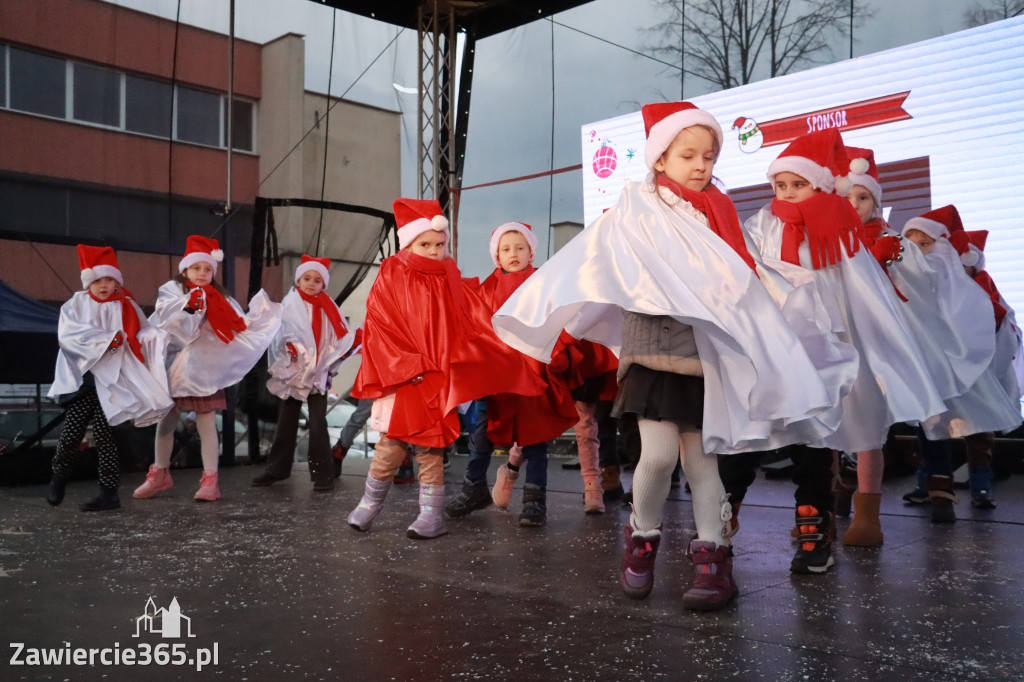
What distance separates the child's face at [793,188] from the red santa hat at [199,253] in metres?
3.36

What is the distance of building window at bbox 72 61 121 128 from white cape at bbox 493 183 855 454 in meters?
5.65

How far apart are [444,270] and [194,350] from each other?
7.18 feet

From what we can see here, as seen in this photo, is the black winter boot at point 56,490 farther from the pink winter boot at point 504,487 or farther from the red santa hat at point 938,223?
the red santa hat at point 938,223

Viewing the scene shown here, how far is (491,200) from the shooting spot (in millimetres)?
8383

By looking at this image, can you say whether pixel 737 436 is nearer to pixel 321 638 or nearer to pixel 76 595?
pixel 321 638

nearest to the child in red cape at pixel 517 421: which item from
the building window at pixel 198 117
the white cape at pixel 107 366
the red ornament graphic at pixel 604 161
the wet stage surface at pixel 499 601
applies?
the wet stage surface at pixel 499 601

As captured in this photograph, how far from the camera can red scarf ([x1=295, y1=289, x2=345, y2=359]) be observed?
18.8 ft

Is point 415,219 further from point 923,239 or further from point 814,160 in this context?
point 923,239

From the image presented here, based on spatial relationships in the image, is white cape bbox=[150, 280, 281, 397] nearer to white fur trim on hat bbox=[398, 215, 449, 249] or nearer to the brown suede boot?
white fur trim on hat bbox=[398, 215, 449, 249]

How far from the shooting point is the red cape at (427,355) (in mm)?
3738

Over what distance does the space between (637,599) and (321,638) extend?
2.95ft

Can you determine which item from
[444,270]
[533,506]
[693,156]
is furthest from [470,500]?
[693,156]

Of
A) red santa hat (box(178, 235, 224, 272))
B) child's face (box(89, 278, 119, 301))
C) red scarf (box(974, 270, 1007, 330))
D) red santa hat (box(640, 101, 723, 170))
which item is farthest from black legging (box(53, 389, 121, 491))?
red scarf (box(974, 270, 1007, 330))

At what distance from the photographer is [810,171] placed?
3.16 m
